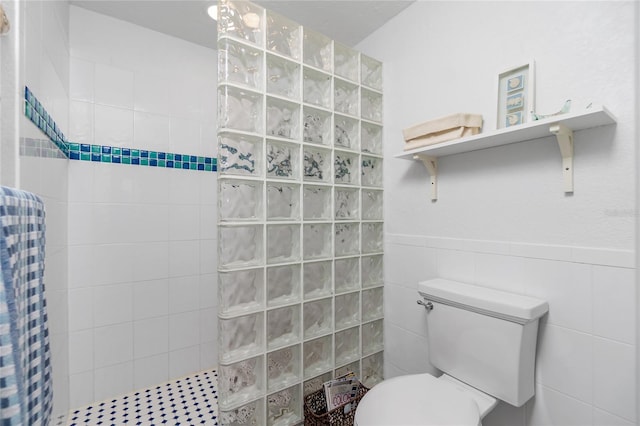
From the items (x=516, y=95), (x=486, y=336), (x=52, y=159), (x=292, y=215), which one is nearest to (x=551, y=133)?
(x=516, y=95)

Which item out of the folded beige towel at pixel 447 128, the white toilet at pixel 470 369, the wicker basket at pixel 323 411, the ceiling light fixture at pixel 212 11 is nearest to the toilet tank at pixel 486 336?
the white toilet at pixel 470 369

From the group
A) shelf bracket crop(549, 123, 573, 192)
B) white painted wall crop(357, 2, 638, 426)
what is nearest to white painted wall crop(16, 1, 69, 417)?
white painted wall crop(357, 2, 638, 426)

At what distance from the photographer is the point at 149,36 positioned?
184 cm

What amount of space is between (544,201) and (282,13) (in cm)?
157

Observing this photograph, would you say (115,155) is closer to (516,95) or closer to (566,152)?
(516,95)

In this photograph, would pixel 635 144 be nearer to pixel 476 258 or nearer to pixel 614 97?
pixel 614 97

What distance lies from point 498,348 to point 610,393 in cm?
32

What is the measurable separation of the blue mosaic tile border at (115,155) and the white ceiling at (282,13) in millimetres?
741

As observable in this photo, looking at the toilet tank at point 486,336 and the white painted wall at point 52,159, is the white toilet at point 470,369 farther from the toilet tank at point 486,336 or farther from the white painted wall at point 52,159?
the white painted wall at point 52,159

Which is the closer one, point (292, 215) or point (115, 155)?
point (292, 215)

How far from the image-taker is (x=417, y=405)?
1.03m

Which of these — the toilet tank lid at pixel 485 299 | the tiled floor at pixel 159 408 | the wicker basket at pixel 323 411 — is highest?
the toilet tank lid at pixel 485 299

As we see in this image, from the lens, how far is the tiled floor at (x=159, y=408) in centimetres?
155

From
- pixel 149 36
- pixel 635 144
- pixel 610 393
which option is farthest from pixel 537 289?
pixel 149 36
